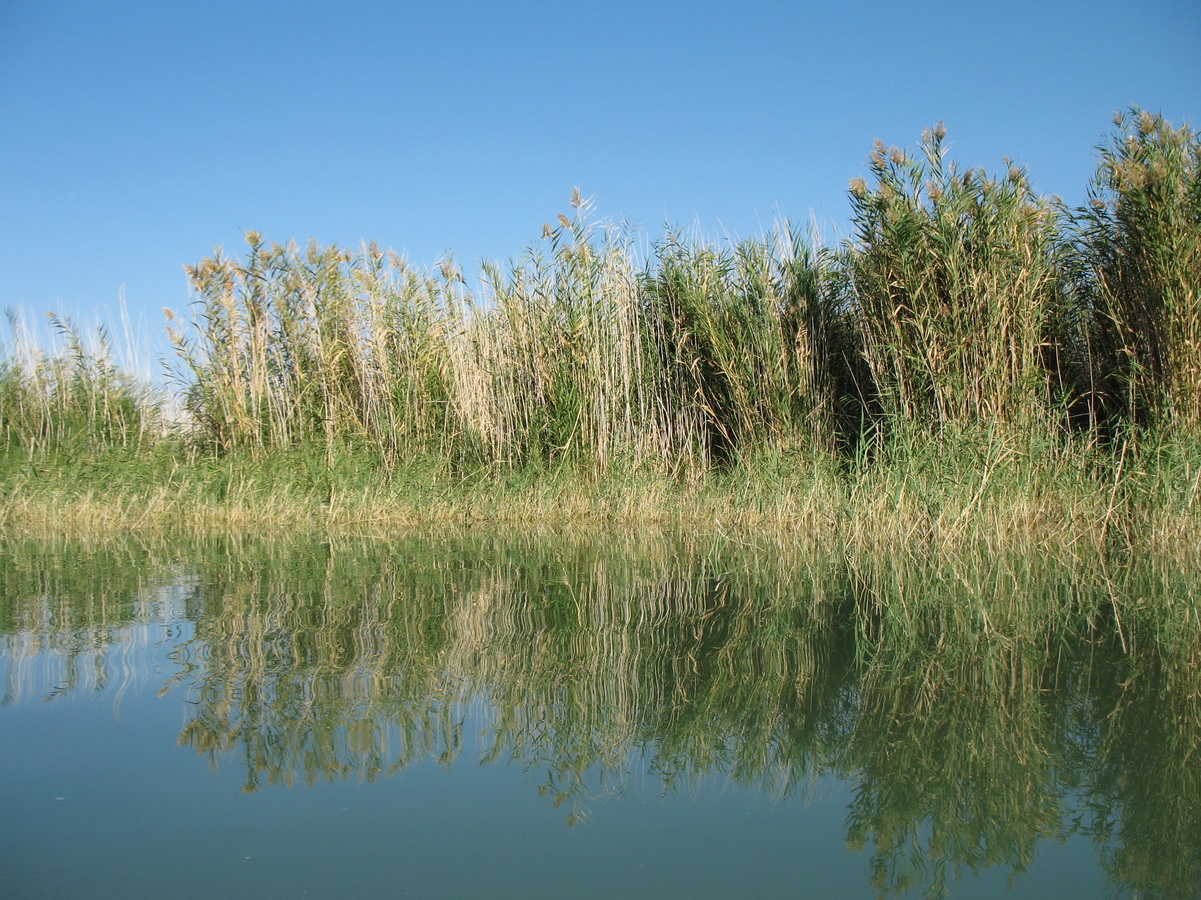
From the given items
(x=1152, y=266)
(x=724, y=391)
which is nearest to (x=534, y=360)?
(x=724, y=391)

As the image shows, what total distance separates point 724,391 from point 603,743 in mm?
6363

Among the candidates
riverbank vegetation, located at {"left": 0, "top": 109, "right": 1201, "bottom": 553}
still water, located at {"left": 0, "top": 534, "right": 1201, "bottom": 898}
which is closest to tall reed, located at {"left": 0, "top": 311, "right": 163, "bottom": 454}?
riverbank vegetation, located at {"left": 0, "top": 109, "right": 1201, "bottom": 553}

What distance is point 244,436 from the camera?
345 inches

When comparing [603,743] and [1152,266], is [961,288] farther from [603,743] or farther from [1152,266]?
[603,743]

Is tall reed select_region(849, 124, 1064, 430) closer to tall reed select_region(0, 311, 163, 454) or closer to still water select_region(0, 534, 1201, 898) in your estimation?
still water select_region(0, 534, 1201, 898)

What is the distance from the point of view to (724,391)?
329 inches

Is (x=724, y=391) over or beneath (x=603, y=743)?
over

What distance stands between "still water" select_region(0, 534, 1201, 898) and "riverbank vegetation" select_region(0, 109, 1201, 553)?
6.43 feet

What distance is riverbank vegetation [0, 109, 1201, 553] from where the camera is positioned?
6039mm

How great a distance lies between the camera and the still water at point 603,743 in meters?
1.61

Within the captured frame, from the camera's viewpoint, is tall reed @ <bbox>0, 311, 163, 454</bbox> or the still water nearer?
the still water

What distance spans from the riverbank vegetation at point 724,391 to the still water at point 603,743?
6.43 feet

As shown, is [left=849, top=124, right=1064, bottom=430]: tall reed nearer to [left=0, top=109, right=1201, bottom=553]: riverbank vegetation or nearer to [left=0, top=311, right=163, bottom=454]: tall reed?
[left=0, top=109, right=1201, bottom=553]: riverbank vegetation

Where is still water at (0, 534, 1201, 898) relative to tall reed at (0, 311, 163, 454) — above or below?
below
